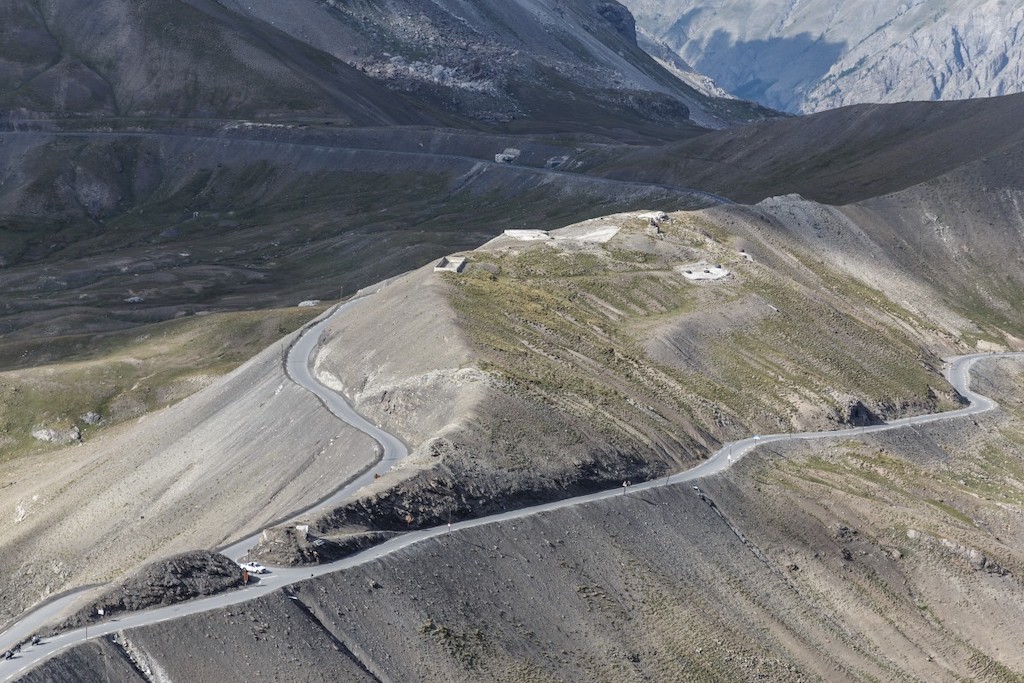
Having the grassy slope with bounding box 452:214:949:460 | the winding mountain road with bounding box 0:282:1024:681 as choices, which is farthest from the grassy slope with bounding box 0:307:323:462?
the grassy slope with bounding box 452:214:949:460

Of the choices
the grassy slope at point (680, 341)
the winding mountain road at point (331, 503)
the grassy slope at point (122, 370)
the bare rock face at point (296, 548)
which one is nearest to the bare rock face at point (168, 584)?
the winding mountain road at point (331, 503)

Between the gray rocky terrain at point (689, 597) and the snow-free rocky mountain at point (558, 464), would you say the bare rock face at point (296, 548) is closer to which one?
the snow-free rocky mountain at point (558, 464)

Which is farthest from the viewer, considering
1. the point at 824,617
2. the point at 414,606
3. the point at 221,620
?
the point at 824,617

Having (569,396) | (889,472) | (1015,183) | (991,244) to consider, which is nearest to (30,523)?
(569,396)

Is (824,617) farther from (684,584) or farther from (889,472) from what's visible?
(889,472)

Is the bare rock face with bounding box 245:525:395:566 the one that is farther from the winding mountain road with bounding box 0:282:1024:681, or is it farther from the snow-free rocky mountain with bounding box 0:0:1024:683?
the winding mountain road with bounding box 0:282:1024:681

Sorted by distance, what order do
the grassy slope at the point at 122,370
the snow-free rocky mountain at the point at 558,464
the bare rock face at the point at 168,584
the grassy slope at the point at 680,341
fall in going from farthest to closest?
the grassy slope at the point at 122,370
the grassy slope at the point at 680,341
the snow-free rocky mountain at the point at 558,464
the bare rock face at the point at 168,584
